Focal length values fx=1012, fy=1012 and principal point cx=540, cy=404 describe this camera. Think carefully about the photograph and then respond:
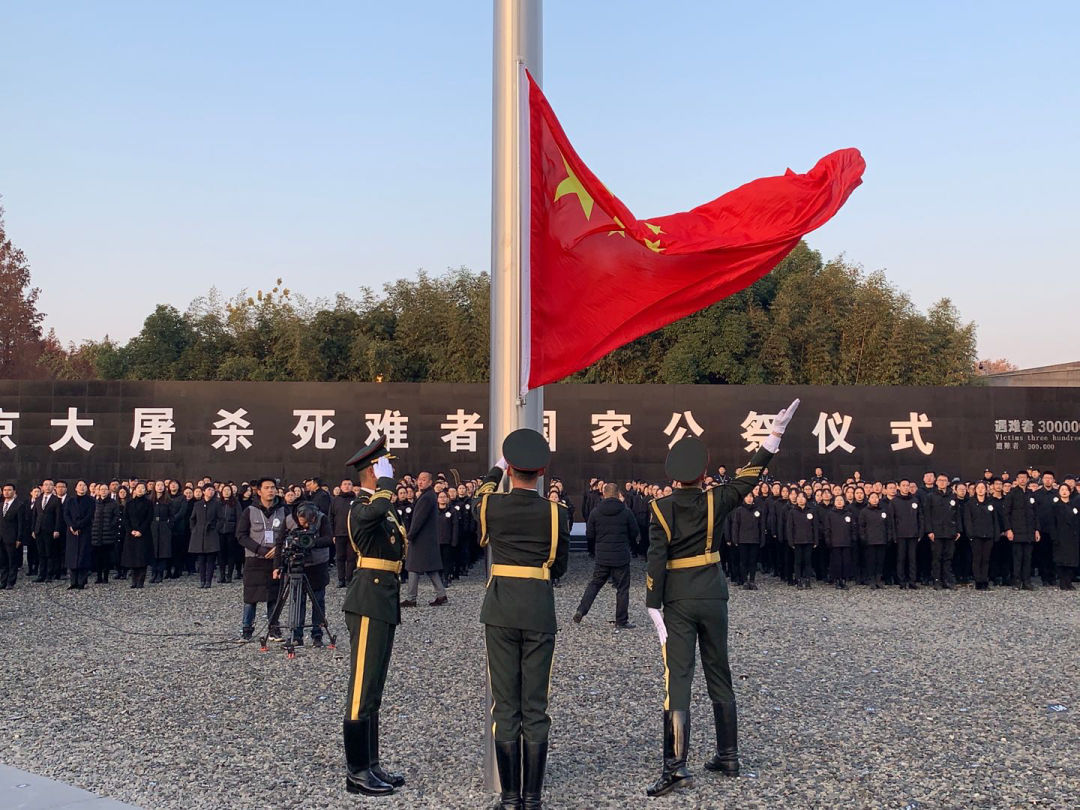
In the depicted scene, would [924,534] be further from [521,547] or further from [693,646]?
[521,547]

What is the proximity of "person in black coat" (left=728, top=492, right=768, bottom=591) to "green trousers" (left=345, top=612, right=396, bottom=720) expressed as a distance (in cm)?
959

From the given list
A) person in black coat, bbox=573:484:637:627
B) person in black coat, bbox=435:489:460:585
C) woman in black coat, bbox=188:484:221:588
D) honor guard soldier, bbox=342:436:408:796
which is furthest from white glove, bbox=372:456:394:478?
woman in black coat, bbox=188:484:221:588

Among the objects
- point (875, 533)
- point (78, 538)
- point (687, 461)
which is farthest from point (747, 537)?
point (78, 538)

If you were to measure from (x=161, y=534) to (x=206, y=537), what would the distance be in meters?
1.12

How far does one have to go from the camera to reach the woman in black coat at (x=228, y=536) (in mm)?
15048

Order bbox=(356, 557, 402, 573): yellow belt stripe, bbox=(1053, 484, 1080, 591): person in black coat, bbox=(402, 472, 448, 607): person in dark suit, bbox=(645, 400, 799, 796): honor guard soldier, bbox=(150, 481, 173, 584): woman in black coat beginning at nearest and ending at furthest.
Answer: bbox=(645, 400, 799, 796): honor guard soldier
bbox=(356, 557, 402, 573): yellow belt stripe
bbox=(402, 472, 448, 607): person in dark suit
bbox=(1053, 484, 1080, 591): person in black coat
bbox=(150, 481, 173, 584): woman in black coat

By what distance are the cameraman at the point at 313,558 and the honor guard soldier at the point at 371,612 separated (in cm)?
395

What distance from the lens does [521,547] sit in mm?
Result: 5203

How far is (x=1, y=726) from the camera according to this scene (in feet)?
22.4

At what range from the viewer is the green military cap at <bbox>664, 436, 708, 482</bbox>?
19.2ft

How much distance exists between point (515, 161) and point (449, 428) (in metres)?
16.3

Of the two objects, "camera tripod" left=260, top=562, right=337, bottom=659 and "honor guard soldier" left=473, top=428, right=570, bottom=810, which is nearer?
"honor guard soldier" left=473, top=428, right=570, bottom=810

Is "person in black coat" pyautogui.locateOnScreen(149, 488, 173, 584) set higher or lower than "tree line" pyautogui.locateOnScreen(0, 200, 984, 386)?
lower

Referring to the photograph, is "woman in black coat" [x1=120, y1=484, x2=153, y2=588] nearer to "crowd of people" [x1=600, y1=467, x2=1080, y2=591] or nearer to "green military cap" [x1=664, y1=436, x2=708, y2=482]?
"crowd of people" [x1=600, y1=467, x2=1080, y2=591]
